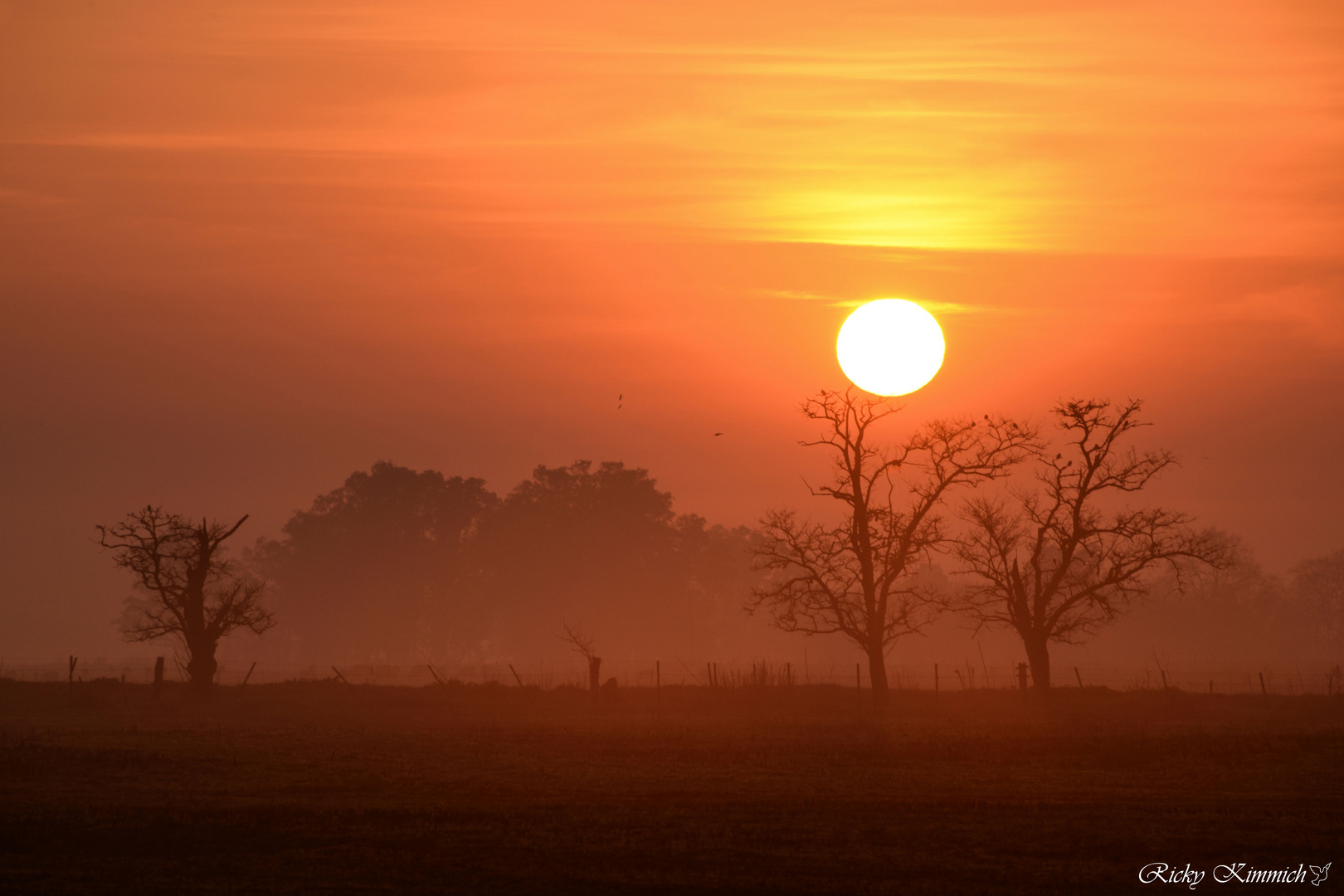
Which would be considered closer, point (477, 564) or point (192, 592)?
point (192, 592)

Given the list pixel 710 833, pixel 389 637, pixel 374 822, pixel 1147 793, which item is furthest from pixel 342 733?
pixel 389 637

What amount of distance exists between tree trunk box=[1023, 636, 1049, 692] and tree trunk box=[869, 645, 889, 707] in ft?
20.4

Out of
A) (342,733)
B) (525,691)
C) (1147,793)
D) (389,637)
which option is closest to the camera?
(1147,793)

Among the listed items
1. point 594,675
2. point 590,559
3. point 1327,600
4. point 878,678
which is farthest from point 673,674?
point 1327,600

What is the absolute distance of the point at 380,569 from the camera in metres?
101

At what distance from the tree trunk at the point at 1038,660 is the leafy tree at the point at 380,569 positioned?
65.2 metres

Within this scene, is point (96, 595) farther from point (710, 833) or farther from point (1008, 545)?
point (710, 833)

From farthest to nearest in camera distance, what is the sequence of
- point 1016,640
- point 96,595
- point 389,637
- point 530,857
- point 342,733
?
point 96,595, point 1016,640, point 389,637, point 342,733, point 530,857

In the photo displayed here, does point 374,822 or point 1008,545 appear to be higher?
point 1008,545

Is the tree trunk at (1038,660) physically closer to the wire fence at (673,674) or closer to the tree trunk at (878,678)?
the tree trunk at (878,678)

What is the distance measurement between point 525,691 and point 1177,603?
88228 mm

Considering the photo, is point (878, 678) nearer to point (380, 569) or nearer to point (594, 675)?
point (594, 675)

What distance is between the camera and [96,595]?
7436 inches

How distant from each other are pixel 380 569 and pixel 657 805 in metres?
87.1
